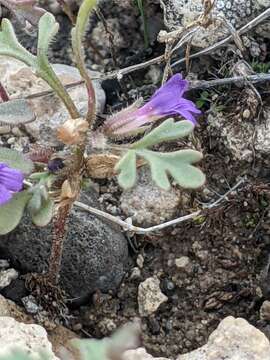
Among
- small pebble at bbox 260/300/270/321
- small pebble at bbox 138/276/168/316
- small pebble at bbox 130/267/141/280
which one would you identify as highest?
small pebble at bbox 130/267/141/280

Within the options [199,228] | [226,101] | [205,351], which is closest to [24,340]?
[205,351]

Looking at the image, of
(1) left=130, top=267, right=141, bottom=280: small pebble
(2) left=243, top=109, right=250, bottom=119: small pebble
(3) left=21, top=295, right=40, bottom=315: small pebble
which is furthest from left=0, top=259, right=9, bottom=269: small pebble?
(2) left=243, top=109, right=250, bottom=119: small pebble

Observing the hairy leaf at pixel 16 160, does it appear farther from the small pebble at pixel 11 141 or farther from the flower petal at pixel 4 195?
the small pebble at pixel 11 141

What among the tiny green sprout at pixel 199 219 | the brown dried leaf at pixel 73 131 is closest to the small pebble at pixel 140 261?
the tiny green sprout at pixel 199 219

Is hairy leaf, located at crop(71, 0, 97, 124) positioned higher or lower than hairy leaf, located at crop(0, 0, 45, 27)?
higher

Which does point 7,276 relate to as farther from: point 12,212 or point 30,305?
point 12,212

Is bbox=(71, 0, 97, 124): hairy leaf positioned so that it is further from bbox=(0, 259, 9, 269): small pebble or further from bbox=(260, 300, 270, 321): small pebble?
bbox=(260, 300, 270, 321): small pebble

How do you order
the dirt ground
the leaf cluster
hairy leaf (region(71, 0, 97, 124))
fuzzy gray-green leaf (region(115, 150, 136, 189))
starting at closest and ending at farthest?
1. fuzzy gray-green leaf (region(115, 150, 136, 189))
2. hairy leaf (region(71, 0, 97, 124))
3. the leaf cluster
4. the dirt ground
